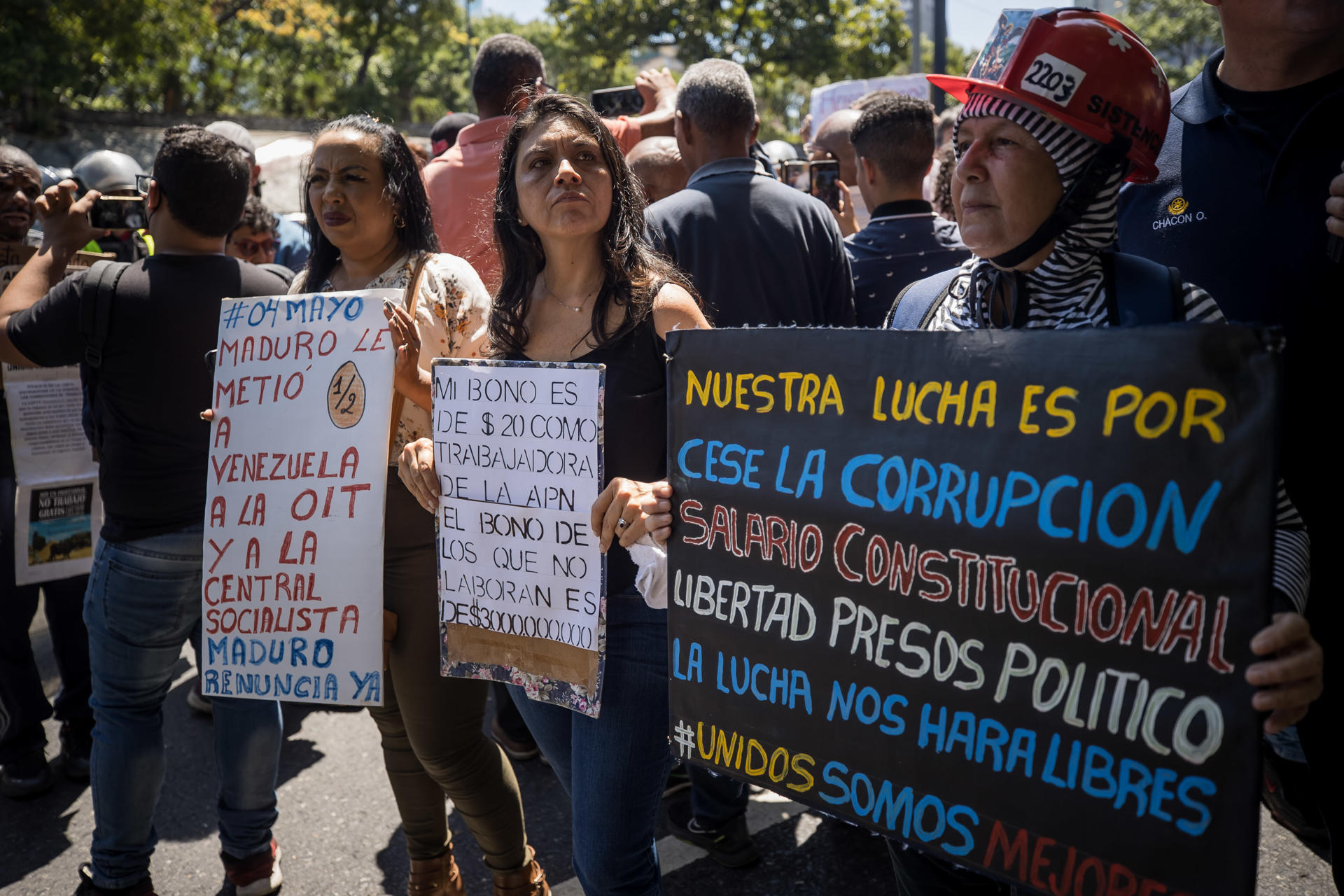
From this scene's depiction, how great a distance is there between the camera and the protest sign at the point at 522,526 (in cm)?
208

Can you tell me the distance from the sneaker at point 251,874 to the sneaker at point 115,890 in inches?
8.2

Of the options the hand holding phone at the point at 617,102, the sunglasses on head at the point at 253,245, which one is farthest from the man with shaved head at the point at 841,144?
the sunglasses on head at the point at 253,245

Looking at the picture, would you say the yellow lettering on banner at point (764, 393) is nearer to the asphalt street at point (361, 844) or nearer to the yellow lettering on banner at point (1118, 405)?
the yellow lettering on banner at point (1118, 405)

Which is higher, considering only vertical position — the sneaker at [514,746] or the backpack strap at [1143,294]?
the backpack strap at [1143,294]

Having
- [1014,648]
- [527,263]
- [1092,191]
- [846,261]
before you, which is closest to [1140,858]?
[1014,648]

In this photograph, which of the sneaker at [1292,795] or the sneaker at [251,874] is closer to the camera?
the sneaker at [1292,795]

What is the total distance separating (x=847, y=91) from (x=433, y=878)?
791 centimetres

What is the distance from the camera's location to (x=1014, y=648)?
4.96 ft

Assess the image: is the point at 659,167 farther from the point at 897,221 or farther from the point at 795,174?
the point at 795,174

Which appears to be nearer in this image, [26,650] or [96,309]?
[96,309]

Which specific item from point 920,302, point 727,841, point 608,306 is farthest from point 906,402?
point 727,841

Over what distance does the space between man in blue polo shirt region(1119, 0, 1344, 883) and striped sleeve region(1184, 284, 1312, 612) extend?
449 millimetres

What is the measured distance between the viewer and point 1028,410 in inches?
58.4

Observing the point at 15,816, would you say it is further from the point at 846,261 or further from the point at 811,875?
the point at 846,261
